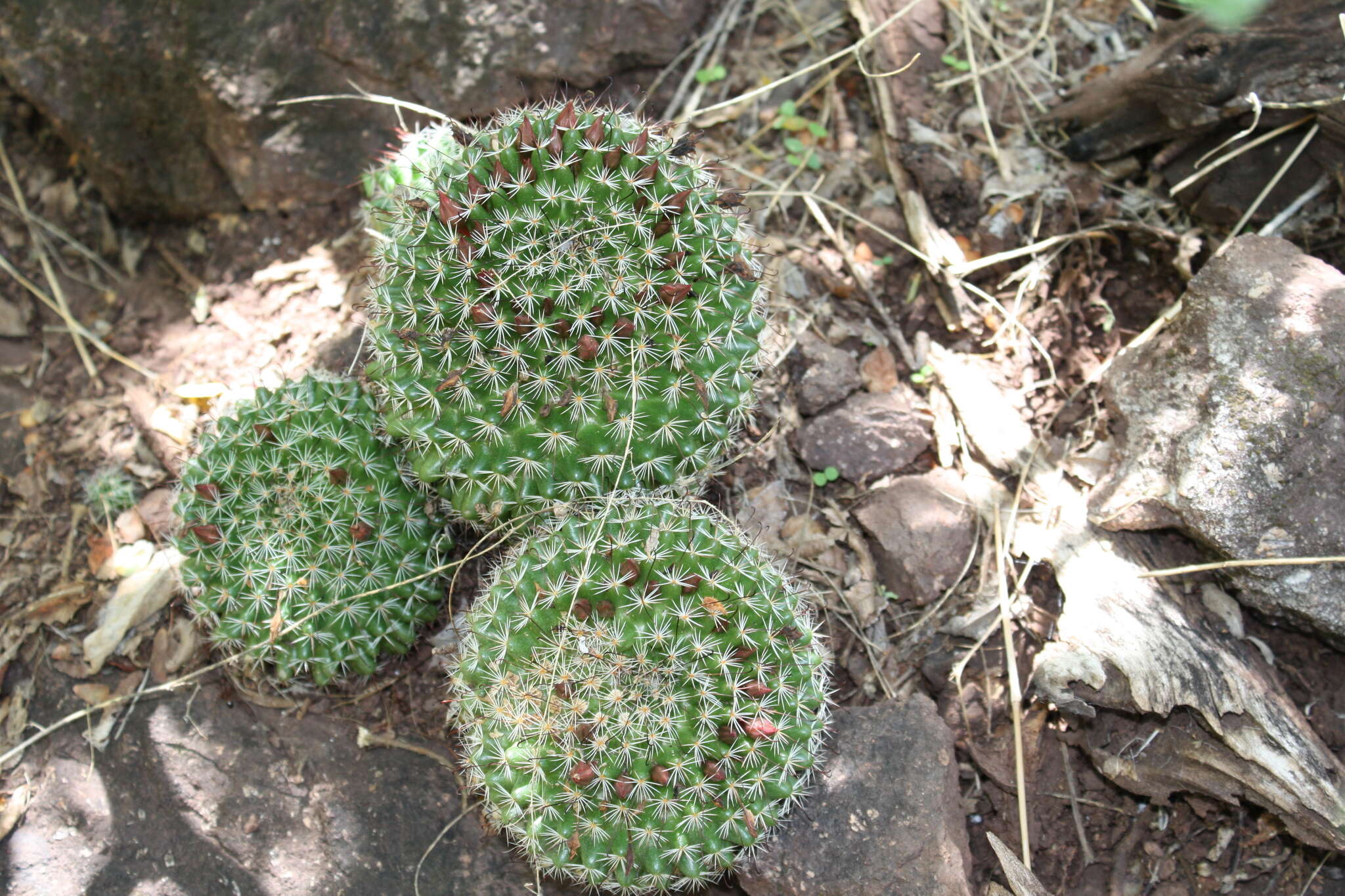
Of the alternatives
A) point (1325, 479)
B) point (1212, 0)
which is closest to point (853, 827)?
point (1325, 479)

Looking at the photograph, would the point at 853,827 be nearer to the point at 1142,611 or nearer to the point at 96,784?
the point at 1142,611

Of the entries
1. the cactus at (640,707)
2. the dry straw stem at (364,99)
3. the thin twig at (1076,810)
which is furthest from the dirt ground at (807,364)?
the cactus at (640,707)

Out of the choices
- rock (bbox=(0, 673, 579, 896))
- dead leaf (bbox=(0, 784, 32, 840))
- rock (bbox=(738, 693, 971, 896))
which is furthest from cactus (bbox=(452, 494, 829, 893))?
dead leaf (bbox=(0, 784, 32, 840))

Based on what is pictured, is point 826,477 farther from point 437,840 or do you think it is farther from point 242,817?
point 242,817

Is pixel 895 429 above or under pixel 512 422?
under

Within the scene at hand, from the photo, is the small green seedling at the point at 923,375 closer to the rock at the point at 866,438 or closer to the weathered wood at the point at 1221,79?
the rock at the point at 866,438

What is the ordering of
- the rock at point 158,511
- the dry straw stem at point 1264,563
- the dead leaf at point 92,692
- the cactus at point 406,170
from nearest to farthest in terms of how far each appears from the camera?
the dry straw stem at point 1264,563
the cactus at point 406,170
the dead leaf at point 92,692
the rock at point 158,511

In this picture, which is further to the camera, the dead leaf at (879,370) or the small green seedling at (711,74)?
the small green seedling at (711,74)

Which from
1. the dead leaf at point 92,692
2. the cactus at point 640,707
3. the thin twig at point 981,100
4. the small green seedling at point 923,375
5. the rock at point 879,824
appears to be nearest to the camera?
the cactus at point 640,707
